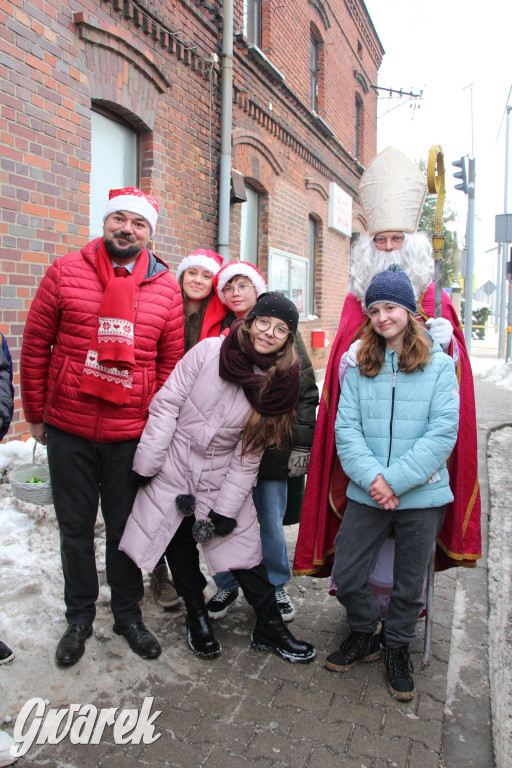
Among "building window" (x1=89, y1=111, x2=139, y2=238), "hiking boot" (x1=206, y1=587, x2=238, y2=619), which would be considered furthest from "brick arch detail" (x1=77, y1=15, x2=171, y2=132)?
"hiking boot" (x1=206, y1=587, x2=238, y2=619)

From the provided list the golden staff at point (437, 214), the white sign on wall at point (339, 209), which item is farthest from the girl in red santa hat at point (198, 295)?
the white sign on wall at point (339, 209)

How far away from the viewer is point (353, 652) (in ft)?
8.79

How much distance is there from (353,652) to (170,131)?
5155 millimetres

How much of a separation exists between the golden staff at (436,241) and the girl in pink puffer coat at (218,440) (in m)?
0.57

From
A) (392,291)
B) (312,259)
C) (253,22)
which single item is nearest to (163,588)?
(392,291)

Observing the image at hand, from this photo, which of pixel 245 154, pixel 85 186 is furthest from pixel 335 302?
pixel 85 186

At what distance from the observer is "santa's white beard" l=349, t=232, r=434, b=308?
9.35 ft

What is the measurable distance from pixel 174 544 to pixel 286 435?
0.72 metres

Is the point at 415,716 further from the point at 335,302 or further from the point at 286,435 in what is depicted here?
the point at 335,302

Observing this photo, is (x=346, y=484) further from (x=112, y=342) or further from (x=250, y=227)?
(x=250, y=227)

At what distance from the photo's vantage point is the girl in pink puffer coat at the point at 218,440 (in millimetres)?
2600

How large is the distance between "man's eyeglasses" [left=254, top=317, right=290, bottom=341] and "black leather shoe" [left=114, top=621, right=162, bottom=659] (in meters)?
1.48

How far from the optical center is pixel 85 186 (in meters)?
4.84

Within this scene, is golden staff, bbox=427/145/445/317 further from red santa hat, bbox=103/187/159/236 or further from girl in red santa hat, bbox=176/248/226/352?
red santa hat, bbox=103/187/159/236
